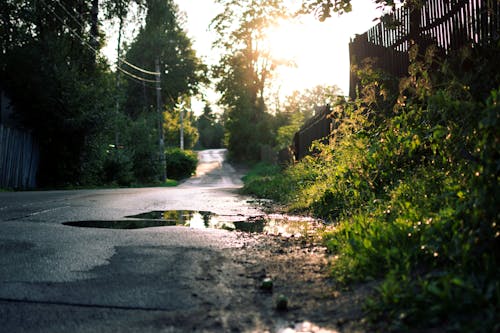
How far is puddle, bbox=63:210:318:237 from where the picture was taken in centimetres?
596

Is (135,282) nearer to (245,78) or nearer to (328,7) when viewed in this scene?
(328,7)

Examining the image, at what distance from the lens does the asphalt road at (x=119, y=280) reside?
2.73m

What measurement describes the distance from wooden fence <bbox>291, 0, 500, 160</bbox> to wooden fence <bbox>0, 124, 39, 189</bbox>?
13.8 meters

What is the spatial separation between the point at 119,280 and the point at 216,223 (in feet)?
10.2

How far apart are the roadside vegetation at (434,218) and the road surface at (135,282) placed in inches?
18.9

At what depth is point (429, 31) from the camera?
6.52 metres

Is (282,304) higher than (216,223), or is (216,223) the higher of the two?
(216,223)

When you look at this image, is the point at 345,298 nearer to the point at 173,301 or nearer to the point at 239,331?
the point at 239,331

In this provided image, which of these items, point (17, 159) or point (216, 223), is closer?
point (216, 223)

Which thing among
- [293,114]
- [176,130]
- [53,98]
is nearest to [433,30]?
[53,98]

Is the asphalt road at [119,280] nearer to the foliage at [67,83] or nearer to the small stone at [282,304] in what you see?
the small stone at [282,304]

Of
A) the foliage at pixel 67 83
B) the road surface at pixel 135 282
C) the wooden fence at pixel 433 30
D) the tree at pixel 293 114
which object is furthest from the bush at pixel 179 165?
the road surface at pixel 135 282

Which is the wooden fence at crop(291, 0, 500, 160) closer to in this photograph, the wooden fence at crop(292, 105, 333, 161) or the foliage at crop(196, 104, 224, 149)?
the wooden fence at crop(292, 105, 333, 161)

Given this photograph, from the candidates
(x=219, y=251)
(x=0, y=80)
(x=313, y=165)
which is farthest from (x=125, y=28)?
(x=219, y=251)
